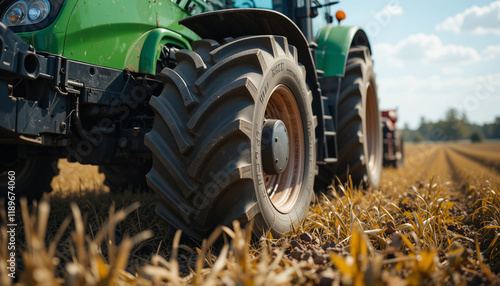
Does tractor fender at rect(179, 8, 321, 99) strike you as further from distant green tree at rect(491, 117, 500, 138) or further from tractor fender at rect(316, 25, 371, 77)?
distant green tree at rect(491, 117, 500, 138)

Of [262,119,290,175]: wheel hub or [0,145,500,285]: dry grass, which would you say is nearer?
[0,145,500,285]: dry grass

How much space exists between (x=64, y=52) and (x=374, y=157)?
12.2ft

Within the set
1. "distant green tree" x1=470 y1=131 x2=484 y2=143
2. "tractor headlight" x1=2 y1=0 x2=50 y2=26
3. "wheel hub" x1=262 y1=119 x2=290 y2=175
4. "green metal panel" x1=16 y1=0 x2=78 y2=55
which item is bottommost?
"distant green tree" x1=470 y1=131 x2=484 y2=143

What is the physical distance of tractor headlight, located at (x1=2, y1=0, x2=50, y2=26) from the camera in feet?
6.45

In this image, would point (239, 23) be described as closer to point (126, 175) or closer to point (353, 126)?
point (353, 126)

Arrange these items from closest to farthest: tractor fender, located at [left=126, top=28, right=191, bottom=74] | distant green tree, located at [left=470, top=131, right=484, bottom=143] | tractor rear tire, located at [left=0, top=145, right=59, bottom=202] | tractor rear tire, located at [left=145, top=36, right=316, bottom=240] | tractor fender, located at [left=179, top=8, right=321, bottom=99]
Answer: tractor rear tire, located at [left=145, top=36, right=316, bottom=240]
tractor fender, located at [left=179, top=8, right=321, bottom=99]
tractor fender, located at [left=126, top=28, right=191, bottom=74]
tractor rear tire, located at [left=0, top=145, right=59, bottom=202]
distant green tree, located at [left=470, top=131, right=484, bottom=143]

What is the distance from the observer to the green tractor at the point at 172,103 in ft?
5.92

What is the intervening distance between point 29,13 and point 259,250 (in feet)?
5.57

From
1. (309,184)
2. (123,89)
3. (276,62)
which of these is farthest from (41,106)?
(309,184)

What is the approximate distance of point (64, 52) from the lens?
79.0 inches

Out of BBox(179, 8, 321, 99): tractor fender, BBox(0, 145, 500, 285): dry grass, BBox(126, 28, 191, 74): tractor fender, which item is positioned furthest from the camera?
BBox(126, 28, 191, 74): tractor fender

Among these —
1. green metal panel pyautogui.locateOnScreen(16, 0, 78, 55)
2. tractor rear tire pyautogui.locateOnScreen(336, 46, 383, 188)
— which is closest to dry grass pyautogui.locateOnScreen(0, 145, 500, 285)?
tractor rear tire pyautogui.locateOnScreen(336, 46, 383, 188)

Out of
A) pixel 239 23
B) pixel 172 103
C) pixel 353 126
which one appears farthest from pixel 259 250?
pixel 353 126

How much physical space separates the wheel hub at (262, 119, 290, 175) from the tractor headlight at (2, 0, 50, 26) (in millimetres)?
1321
